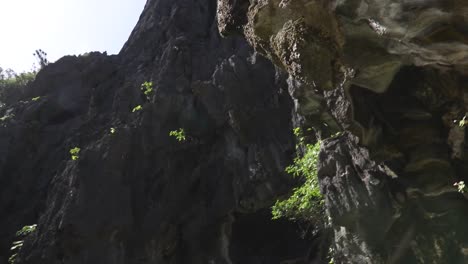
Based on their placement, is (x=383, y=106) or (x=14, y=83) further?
(x=14, y=83)

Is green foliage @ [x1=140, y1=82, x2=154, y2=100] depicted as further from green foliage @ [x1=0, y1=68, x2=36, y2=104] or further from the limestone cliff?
green foliage @ [x1=0, y1=68, x2=36, y2=104]

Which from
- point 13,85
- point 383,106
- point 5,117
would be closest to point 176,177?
point 383,106

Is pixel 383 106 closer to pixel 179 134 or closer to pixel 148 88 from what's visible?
pixel 179 134

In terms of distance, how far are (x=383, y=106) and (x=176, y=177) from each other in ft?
44.4

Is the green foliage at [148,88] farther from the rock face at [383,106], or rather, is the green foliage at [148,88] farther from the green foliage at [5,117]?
the rock face at [383,106]

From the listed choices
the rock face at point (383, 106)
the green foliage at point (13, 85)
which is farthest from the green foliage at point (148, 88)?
the green foliage at point (13, 85)

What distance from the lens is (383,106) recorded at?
10.2m

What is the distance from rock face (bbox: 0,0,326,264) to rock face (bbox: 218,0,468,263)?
7392 mm

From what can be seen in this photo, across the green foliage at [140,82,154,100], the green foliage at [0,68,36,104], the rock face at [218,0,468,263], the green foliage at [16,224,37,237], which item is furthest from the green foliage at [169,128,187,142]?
the green foliage at [0,68,36,104]

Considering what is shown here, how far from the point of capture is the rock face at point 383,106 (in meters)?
7.00

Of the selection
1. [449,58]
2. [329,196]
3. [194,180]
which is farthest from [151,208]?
[449,58]

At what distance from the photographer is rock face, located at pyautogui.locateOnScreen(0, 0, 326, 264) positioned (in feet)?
64.1

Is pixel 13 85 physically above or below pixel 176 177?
above

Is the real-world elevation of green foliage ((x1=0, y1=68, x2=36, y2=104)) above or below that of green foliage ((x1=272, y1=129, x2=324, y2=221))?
above
